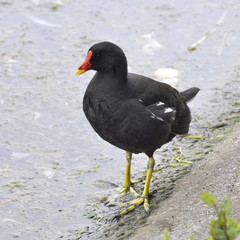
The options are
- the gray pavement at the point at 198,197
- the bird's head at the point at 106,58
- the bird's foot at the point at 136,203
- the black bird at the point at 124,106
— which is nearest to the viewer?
the gray pavement at the point at 198,197

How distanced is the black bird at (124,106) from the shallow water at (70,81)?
2.56ft

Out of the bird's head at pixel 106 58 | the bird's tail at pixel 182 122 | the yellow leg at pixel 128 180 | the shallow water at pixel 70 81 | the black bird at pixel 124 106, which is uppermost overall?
the bird's head at pixel 106 58

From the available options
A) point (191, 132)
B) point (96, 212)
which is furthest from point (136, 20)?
point (96, 212)

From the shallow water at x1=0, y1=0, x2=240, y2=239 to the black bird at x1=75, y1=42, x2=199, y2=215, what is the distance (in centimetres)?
78

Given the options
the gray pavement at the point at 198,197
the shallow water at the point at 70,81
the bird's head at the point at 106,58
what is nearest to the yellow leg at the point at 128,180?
the shallow water at the point at 70,81

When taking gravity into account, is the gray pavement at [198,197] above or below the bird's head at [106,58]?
below

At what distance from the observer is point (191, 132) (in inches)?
254

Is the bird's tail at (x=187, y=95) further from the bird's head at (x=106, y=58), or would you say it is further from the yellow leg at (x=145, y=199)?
the bird's head at (x=106, y=58)

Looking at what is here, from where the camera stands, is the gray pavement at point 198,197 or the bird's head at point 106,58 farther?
the bird's head at point 106,58

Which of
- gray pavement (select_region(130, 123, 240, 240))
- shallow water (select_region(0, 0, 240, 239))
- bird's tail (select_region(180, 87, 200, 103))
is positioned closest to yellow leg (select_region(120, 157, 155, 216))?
gray pavement (select_region(130, 123, 240, 240))

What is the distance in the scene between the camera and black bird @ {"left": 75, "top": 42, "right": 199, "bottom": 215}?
471 cm

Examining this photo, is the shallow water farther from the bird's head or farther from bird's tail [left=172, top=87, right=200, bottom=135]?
the bird's head

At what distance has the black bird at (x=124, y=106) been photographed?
15.5 ft

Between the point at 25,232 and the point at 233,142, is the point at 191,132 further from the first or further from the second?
the point at 25,232
